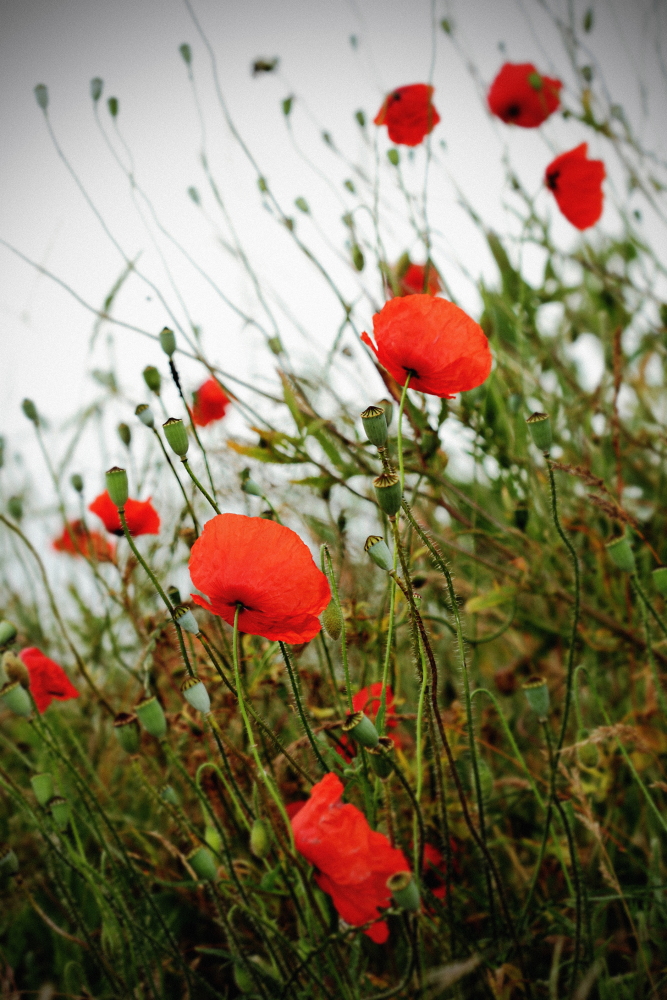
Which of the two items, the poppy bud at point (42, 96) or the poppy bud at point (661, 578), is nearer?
the poppy bud at point (661, 578)

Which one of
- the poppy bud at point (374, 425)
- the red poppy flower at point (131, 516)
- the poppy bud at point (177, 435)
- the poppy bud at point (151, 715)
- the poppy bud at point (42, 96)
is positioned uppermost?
the poppy bud at point (42, 96)

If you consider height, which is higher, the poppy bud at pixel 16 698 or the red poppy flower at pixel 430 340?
the red poppy flower at pixel 430 340

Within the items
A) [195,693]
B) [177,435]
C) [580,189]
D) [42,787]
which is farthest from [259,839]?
[580,189]

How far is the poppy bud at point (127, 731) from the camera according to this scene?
699mm

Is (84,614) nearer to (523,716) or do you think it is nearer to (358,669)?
(358,669)

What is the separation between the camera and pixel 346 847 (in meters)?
0.55

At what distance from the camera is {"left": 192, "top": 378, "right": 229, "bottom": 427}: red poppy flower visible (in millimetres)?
1240

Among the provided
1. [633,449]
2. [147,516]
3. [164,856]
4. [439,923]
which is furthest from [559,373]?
[164,856]

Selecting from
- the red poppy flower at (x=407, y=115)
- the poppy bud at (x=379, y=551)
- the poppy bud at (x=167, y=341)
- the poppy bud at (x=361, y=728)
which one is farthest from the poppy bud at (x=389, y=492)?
the red poppy flower at (x=407, y=115)

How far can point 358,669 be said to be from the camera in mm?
1102

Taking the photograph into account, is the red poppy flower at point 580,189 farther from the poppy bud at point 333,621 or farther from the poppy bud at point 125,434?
the poppy bud at point 333,621

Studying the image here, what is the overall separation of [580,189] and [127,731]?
1.20m

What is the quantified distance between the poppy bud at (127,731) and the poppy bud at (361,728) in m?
0.32

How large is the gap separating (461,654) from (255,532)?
199 millimetres
